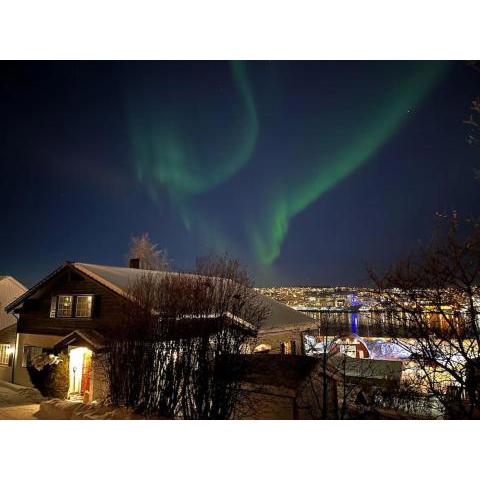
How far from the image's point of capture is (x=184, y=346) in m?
7.55

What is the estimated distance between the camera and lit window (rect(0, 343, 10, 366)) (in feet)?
47.7

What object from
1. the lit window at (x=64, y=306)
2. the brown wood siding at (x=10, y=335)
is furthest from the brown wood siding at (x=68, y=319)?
the brown wood siding at (x=10, y=335)

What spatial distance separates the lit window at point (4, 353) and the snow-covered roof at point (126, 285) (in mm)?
2069

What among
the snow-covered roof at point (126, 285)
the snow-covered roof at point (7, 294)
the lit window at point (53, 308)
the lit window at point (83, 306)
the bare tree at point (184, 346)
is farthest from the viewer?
the snow-covered roof at point (7, 294)

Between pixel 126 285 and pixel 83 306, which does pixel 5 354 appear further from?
pixel 126 285

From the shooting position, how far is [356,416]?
923cm

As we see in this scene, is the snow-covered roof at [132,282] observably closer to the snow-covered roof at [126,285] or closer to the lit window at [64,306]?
the snow-covered roof at [126,285]

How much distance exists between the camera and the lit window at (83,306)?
1230 centimetres

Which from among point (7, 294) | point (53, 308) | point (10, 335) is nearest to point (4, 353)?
point (10, 335)

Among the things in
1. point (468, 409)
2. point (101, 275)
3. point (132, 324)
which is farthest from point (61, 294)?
point (468, 409)

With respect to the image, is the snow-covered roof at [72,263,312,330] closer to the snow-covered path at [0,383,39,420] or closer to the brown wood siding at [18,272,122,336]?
the brown wood siding at [18,272,122,336]

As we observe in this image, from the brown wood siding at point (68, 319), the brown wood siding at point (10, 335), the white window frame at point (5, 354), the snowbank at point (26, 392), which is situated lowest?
the snowbank at point (26, 392)

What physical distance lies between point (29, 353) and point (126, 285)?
19.8 ft
